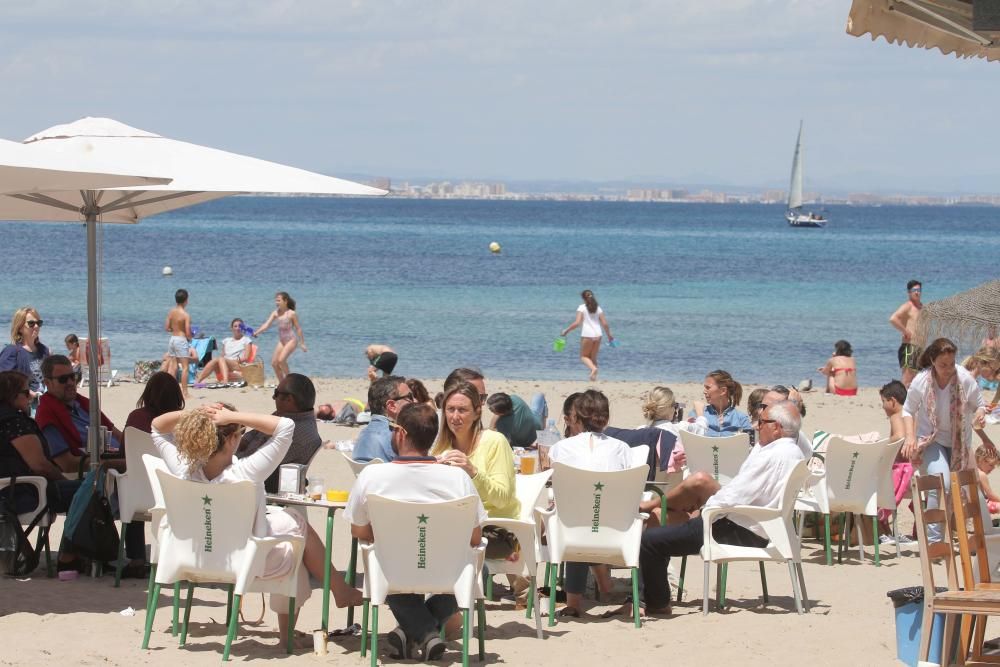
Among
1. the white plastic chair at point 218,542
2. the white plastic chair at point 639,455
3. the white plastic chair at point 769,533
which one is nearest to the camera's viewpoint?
the white plastic chair at point 218,542

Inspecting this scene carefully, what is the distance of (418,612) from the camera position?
17.8 feet

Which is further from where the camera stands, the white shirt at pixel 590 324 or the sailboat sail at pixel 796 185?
the sailboat sail at pixel 796 185

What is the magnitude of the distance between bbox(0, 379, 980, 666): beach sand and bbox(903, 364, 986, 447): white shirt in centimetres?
80

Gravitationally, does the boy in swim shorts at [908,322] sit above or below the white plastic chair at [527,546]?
above

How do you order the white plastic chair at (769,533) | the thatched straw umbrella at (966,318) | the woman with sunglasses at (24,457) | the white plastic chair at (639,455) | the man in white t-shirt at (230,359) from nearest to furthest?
the white plastic chair at (769,533)
the white plastic chair at (639,455)
the woman with sunglasses at (24,457)
the thatched straw umbrella at (966,318)
the man in white t-shirt at (230,359)

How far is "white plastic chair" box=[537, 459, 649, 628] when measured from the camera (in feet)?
19.5

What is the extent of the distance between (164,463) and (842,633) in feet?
10.0

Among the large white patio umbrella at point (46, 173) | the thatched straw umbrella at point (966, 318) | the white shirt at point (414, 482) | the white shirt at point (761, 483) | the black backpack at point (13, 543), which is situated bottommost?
the black backpack at point (13, 543)

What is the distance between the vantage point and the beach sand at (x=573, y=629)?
18.0 feet

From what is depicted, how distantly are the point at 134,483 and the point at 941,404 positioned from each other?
4378 millimetres

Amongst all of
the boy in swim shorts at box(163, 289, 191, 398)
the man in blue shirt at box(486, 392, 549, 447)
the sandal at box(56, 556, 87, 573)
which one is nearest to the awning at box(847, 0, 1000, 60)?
the man in blue shirt at box(486, 392, 549, 447)

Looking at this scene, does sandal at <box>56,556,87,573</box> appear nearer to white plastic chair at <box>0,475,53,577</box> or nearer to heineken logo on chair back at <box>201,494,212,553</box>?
white plastic chair at <box>0,475,53,577</box>

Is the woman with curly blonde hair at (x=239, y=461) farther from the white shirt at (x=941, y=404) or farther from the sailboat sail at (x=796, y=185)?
the sailboat sail at (x=796, y=185)

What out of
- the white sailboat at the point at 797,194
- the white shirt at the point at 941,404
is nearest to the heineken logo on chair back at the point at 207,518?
the white shirt at the point at 941,404
